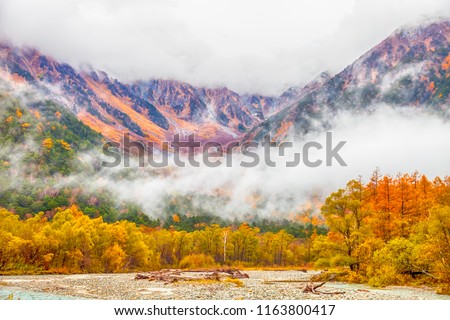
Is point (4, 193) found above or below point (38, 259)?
above

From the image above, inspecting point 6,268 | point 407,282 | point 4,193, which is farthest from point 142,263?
point 4,193

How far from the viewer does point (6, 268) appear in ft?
247

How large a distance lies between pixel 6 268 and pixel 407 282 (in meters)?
66.5

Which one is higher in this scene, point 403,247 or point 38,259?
point 403,247

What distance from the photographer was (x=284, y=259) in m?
146

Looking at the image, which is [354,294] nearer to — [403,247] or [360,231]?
[403,247]
